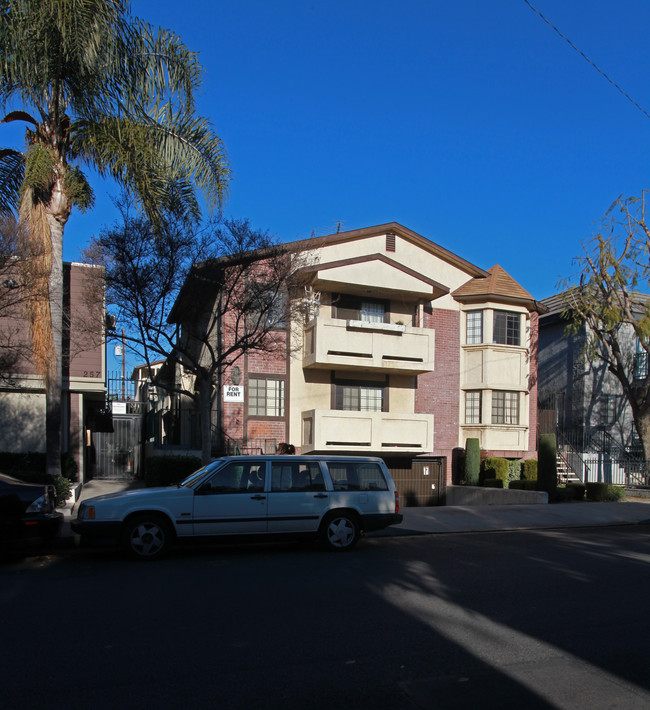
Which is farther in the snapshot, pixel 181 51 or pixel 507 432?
pixel 507 432

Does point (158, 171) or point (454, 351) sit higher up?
point (158, 171)

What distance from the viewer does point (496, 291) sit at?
968 inches

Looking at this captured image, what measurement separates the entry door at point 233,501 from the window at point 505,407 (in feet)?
51.7

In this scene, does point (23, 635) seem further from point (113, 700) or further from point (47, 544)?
A: point (47, 544)

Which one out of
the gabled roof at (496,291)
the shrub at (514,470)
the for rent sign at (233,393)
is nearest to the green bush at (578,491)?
the shrub at (514,470)

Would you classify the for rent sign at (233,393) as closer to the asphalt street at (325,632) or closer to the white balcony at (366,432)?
the white balcony at (366,432)

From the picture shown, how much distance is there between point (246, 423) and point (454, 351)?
8.36 m

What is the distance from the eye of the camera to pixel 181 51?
1452cm

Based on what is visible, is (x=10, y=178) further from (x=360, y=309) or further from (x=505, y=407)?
(x=505, y=407)

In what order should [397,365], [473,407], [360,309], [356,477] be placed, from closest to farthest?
1. [356,477]
2. [397,365]
3. [360,309]
4. [473,407]

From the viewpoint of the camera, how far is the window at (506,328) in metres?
25.0

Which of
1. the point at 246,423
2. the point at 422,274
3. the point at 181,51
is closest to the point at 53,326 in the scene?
the point at 181,51

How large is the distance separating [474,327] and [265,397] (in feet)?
27.7

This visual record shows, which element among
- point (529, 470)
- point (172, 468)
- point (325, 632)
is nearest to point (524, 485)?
point (529, 470)
